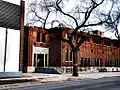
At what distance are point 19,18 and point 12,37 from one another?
239cm

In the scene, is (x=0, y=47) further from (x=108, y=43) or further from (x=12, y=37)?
(x=108, y=43)

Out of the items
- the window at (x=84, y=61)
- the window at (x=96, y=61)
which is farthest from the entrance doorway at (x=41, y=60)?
the window at (x=96, y=61)

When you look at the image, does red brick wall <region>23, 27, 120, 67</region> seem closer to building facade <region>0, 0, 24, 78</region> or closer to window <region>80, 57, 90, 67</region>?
window <region>80, 57, 90, 67</region>

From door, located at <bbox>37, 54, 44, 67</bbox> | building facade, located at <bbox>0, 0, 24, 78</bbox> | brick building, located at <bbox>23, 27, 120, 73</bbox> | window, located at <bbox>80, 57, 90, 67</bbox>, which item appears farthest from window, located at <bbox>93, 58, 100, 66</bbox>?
building facade, located at <bbox>0, 0, 24, 78</bbox>

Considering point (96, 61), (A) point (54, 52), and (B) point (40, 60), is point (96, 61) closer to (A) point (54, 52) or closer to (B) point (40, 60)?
(A) point (54, 52)

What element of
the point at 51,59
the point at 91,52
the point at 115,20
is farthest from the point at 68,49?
the point at 115,20

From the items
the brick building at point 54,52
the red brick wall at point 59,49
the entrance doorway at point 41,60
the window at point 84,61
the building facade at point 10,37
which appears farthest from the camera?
the window at point 84,61

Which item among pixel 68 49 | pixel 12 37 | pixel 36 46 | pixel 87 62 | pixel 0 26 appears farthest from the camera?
pixel 87 62

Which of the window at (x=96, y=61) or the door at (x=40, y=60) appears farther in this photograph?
the window at (x=96, y=61)

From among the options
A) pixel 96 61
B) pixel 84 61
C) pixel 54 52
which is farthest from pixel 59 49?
pixel 96 61

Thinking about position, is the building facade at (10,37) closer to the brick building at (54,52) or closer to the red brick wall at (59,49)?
the brick building at (54,52)

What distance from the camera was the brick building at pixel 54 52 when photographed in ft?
150

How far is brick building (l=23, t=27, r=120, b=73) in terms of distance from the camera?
45.8 meters

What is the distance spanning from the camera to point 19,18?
32.1 m
